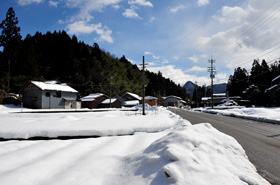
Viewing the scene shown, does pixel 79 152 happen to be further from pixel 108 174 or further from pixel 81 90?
A: pixel 81 90

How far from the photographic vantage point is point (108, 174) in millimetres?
3014

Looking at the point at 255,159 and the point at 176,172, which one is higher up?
the point at 176,172

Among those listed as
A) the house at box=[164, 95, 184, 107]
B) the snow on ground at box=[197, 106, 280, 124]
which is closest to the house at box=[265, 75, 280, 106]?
the snow on ground at box=[197, 106, 280, 124]

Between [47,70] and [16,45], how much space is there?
14382mm

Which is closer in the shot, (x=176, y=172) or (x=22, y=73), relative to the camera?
(x=176, y=172)

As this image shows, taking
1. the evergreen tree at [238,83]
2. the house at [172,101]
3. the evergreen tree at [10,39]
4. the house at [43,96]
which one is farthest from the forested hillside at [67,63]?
the evergreen tree at [238,83]

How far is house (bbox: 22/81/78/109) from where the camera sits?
32.0 m

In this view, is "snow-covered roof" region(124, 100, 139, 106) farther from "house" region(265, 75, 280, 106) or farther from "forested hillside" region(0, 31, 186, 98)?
"house" region(265, 75, 280, 106)

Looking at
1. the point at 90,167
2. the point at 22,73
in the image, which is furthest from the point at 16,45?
the point at 90,167

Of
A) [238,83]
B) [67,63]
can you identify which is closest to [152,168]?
[67,63]

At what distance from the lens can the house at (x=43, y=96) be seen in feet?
105

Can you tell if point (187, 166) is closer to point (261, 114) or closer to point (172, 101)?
point (261, 114)

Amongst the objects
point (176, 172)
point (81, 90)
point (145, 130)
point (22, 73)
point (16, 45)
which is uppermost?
point (16, 45)

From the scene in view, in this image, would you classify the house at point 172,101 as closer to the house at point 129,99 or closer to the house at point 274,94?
the house at point 129,99
